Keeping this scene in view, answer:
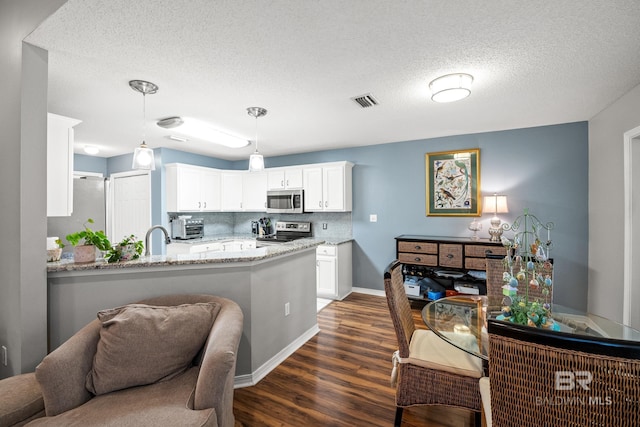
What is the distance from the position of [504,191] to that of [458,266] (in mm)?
1222

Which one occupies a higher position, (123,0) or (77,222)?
(123,0)

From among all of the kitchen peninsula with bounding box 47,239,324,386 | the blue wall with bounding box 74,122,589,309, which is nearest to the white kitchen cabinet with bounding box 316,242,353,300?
the blue wall with bounding box 74,122,589,309

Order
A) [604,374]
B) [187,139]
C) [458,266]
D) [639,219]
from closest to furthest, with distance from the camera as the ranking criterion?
[604,374]
[639,219]
[458,266]
[187,139]

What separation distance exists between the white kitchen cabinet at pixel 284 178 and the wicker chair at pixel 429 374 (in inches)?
132

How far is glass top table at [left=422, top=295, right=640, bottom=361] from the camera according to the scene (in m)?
1.64

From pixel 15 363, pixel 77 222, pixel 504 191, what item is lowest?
pixel 15 363

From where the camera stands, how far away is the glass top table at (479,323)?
5.37 feet

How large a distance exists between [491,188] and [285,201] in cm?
319

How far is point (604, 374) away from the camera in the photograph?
84 cm

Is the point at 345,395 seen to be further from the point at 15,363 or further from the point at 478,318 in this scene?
the point at 15,363

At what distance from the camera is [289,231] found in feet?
17.3

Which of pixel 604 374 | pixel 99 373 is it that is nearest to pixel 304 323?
pixel 99 373

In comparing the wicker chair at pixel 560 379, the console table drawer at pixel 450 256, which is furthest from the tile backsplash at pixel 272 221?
the wicker chair at pixel 560 379

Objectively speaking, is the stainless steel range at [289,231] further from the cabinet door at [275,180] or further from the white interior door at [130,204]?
the white interior door at [130,204]
